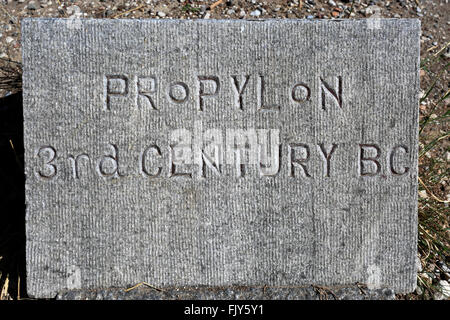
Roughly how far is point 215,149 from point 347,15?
174 cm

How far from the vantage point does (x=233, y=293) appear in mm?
2533

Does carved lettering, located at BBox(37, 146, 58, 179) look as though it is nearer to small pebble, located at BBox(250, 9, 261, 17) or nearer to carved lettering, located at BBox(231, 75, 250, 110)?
carved lettering, located at BBox(231, 75, 250, 110)

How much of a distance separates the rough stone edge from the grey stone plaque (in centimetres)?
6

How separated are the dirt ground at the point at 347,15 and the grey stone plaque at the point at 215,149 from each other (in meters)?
0.79

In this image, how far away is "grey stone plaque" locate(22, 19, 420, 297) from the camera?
2.45m

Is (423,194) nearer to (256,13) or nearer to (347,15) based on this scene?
(347,15)

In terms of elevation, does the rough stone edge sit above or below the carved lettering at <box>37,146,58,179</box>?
below

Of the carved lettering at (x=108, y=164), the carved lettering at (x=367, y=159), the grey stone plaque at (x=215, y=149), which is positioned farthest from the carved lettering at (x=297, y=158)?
the carved lettering at (x=108, y=164)

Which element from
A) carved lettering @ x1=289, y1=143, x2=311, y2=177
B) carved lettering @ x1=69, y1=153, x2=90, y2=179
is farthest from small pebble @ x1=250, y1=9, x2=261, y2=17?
carved lettering @ x1=69, y1=153, x2=90, y2=179

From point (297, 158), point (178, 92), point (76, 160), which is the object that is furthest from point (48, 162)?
point (297, 158)

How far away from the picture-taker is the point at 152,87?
246 centimetres

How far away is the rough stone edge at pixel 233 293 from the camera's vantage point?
98.5 inches

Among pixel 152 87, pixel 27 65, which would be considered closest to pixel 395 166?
pixel 152 87

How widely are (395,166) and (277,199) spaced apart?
0.72 meters
